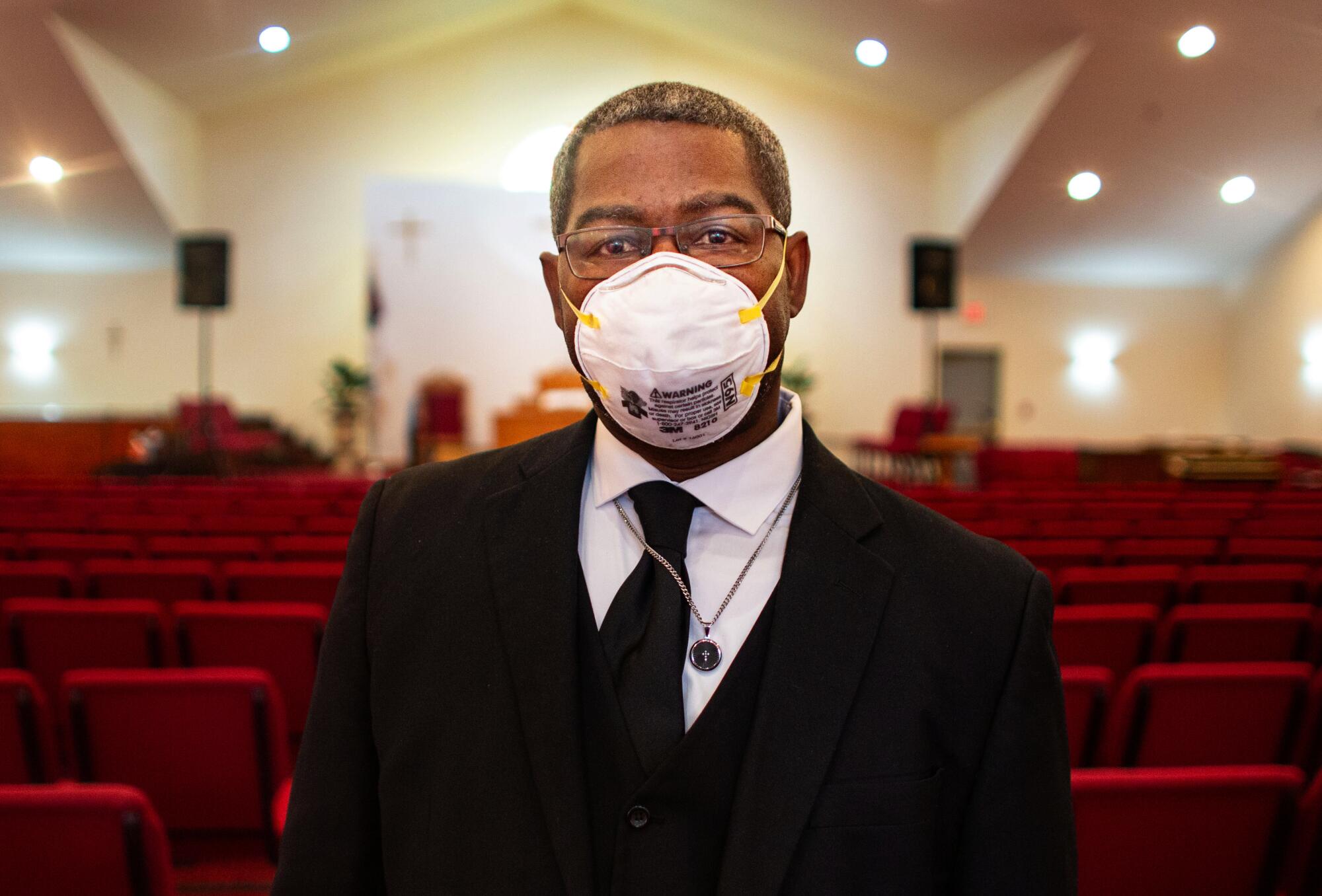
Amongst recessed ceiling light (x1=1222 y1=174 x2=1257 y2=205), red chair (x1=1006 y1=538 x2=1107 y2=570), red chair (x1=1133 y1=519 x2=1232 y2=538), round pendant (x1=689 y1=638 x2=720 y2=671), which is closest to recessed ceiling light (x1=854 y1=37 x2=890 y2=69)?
recessed ceiling light (x1=1222 y1=174 x2=1257 y2=205)

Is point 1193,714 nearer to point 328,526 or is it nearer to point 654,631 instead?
point 654,631

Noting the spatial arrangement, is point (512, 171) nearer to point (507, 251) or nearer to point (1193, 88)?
point (507, 251)

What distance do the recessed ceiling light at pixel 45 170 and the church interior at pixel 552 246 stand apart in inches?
3.6

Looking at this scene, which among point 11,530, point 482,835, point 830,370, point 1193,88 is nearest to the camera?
point 482,835

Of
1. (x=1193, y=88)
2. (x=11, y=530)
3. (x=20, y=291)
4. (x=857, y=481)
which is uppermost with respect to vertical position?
(x=1193, y=88)

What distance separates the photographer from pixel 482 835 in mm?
1003

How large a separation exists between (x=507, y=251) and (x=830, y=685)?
503 inches

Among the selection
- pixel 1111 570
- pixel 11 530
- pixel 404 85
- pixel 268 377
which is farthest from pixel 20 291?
pixel 1111 570

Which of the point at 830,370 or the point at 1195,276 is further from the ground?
the point at 1195,276

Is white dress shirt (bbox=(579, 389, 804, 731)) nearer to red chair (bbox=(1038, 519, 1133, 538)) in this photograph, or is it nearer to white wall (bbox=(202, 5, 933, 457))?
red chair (bbox=(1038, 519, 1133, 538))

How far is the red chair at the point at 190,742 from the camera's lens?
2014 mm

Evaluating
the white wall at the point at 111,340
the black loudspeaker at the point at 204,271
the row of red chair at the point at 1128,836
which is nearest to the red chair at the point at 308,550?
the row of red chair at the point at 1128,836

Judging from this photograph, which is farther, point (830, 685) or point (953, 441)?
point (953, 441)

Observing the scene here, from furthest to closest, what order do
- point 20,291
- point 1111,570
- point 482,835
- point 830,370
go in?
point 830,370
point 20,291
point 1111,570
point 482,835
